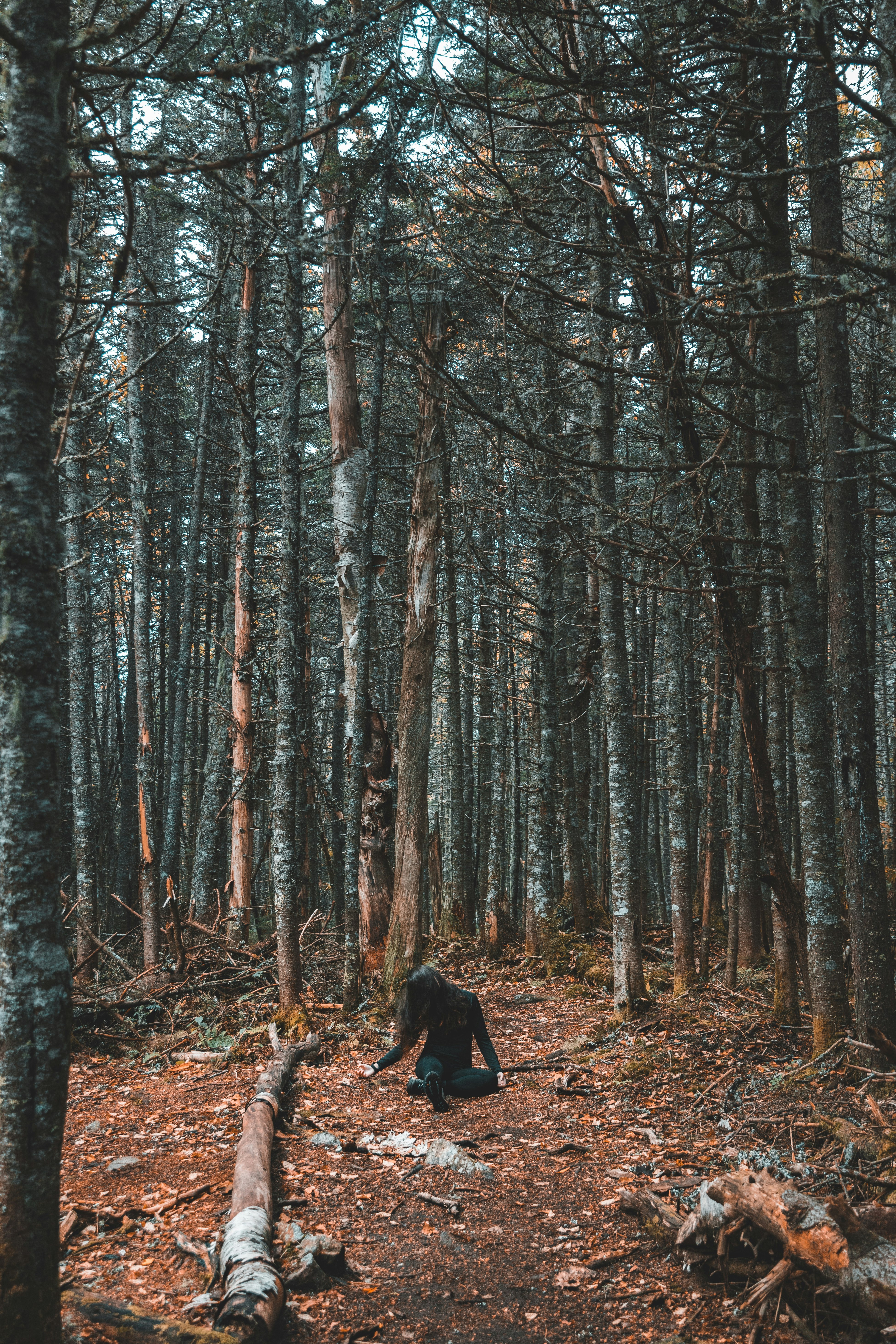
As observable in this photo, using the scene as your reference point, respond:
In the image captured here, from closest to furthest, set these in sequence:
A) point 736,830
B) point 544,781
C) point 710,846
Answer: point 736,830, point 710,846, point 544,781

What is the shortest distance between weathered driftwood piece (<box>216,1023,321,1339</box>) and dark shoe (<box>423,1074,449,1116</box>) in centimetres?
120

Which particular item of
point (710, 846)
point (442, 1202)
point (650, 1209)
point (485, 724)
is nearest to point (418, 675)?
point (710, 846)

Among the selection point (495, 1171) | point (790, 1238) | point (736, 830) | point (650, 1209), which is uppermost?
point (736, 830)

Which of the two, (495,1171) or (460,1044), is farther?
(460,1044)

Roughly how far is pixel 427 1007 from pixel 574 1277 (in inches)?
110

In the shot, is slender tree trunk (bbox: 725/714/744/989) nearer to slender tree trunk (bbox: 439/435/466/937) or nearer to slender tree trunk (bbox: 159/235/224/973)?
slender tree trunk (bbox: 439/435/466/937)

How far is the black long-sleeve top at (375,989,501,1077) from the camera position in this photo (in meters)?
6.54

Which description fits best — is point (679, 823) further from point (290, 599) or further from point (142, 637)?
point (142, 637)

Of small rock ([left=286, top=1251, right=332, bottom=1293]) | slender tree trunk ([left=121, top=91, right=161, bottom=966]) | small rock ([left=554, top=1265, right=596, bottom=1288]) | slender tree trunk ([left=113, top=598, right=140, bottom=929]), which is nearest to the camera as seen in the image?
small rock ([left=286, top=1251, right=332, bottom=1293])

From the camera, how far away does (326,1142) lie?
5.49m

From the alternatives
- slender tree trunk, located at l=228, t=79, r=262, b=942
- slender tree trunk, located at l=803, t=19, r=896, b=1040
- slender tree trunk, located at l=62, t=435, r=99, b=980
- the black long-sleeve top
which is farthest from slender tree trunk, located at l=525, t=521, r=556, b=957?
slender tree trunk, located at l=803, t=19, r=896, b=1040

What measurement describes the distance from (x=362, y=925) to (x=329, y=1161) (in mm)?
4798

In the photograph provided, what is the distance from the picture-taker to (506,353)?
15.6 feet

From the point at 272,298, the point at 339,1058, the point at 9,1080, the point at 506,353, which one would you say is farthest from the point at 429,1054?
the point at 272,298
